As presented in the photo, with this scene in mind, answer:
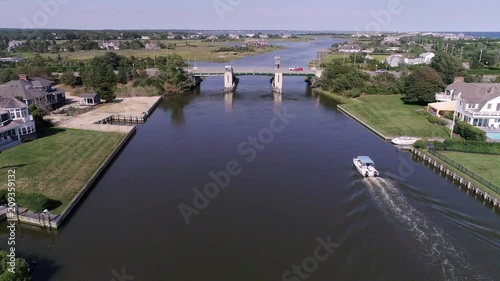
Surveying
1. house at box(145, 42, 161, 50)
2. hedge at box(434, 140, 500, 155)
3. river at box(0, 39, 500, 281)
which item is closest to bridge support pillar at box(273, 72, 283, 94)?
river at box(0, 39, 500, 281)

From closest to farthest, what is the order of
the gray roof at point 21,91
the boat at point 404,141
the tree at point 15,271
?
1. the tree at point 15,271
2. the boat at point 404,141
3. the gray roof at point 21,91

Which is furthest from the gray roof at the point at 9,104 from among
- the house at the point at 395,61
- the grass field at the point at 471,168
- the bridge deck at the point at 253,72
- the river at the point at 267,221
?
the house at the point at 395,61

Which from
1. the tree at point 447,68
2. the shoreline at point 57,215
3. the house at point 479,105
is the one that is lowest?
the shoreline at point 57,215

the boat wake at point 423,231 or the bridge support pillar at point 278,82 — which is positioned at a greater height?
the bridge support pillar at point 278,82

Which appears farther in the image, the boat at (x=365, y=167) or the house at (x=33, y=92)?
the house at (x=33, y=92)

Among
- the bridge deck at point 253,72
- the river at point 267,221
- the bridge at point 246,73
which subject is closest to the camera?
the river at point 267,221

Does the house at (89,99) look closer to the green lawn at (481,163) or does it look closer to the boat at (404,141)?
the boat at (404,141)

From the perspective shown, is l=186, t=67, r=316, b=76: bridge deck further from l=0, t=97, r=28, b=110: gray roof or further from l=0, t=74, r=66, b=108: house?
l=0, t=97, r=28, b=110: gray roof

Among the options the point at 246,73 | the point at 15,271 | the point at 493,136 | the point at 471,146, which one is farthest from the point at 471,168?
the point at 246,73
